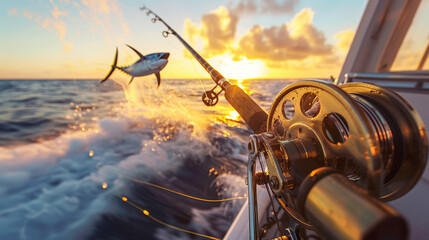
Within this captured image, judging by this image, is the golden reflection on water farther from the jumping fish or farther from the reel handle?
the reel handle

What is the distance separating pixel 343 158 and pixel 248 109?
2.08ft

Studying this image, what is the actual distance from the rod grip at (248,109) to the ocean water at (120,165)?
1.66 feet

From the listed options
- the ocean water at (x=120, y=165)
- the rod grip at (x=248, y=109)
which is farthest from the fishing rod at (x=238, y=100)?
the ocean water at (x=120, y=165)

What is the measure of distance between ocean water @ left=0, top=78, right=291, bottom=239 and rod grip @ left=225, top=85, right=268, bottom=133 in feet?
1.66

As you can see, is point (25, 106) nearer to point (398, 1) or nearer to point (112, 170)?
point (112, 170)

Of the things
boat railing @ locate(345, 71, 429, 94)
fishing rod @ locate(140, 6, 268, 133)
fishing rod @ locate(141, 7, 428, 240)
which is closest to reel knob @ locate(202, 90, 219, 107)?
fishing rod @ locate(140, 6, 268, 133)

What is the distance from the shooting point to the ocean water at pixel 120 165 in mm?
2881

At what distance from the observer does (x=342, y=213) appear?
342 mm

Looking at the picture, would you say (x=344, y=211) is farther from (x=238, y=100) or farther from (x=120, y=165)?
(x=120, y=165)

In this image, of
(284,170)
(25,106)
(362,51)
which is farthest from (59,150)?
(362,51)

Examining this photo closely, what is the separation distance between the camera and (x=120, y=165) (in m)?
4.80

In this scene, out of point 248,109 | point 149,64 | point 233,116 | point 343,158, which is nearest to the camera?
point 343,158

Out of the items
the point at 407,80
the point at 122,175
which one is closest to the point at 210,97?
the point at 407,80

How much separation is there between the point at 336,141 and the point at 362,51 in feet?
7.34
